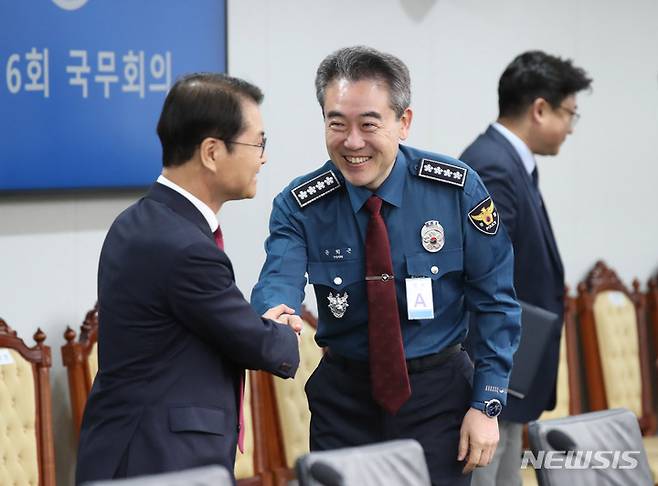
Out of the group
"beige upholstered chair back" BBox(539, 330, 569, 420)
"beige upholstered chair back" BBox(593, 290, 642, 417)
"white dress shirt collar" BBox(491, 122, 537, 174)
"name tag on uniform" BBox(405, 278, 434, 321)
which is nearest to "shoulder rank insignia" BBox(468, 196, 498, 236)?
"name tag on uniform" BBox(405, 278, 434, 321)

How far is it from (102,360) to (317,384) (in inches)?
22.7

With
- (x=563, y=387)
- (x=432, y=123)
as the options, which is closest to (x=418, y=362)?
(x=432, y=123)

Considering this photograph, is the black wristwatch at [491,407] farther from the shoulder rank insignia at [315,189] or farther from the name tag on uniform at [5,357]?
the name tag on uniform at [5,357]

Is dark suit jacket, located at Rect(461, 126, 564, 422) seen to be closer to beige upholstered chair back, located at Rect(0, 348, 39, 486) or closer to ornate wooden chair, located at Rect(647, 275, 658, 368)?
beige upholstered chair back, located at Rect(0, 348, 39, 486)

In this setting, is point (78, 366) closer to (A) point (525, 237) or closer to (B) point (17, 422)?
(B) point (17, 422)

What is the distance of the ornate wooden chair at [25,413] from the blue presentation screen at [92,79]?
558 millimetres

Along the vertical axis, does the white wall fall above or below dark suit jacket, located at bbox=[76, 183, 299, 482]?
above

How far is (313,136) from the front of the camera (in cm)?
470

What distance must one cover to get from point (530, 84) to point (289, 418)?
153 centimetres

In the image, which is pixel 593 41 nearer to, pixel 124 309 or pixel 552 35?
pixel 552 35

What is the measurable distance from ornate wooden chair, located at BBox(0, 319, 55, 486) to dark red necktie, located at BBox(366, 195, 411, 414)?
165 centimetres

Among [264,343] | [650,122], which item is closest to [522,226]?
[264,343]

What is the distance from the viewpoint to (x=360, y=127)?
2.53 metres

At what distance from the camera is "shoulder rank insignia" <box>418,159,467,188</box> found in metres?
2.66
